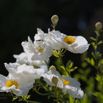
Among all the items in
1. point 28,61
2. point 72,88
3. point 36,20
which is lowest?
point 72,88

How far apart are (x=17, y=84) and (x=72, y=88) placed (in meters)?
0.15

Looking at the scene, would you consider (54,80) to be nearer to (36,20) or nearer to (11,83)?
(11,83)

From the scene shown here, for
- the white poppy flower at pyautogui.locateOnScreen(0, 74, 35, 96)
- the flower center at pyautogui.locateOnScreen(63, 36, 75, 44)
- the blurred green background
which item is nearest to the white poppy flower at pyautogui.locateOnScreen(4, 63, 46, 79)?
the white poppy flower at pyautogui.locateOnScreen(0, 74, 35, 96)

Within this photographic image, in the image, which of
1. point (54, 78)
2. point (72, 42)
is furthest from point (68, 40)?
point (54, 78)

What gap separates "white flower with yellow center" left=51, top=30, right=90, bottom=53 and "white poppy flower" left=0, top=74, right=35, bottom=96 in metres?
0.13

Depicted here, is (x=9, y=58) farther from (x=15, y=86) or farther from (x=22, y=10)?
(x=15, y=86)

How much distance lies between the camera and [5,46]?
2.38 m

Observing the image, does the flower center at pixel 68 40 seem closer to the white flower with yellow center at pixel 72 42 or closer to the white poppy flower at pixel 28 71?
the white flower with yellow center at pixel 72 42

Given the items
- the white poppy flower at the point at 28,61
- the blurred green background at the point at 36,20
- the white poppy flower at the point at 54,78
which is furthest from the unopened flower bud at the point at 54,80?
the blurred green background at the point at 36,20

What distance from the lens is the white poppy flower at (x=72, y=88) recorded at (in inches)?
19.3

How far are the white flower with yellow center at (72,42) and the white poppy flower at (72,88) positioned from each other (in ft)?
0.28

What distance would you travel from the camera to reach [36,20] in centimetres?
265

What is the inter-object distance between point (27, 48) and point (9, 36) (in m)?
1.97

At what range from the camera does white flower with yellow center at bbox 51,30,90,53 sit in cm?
50
